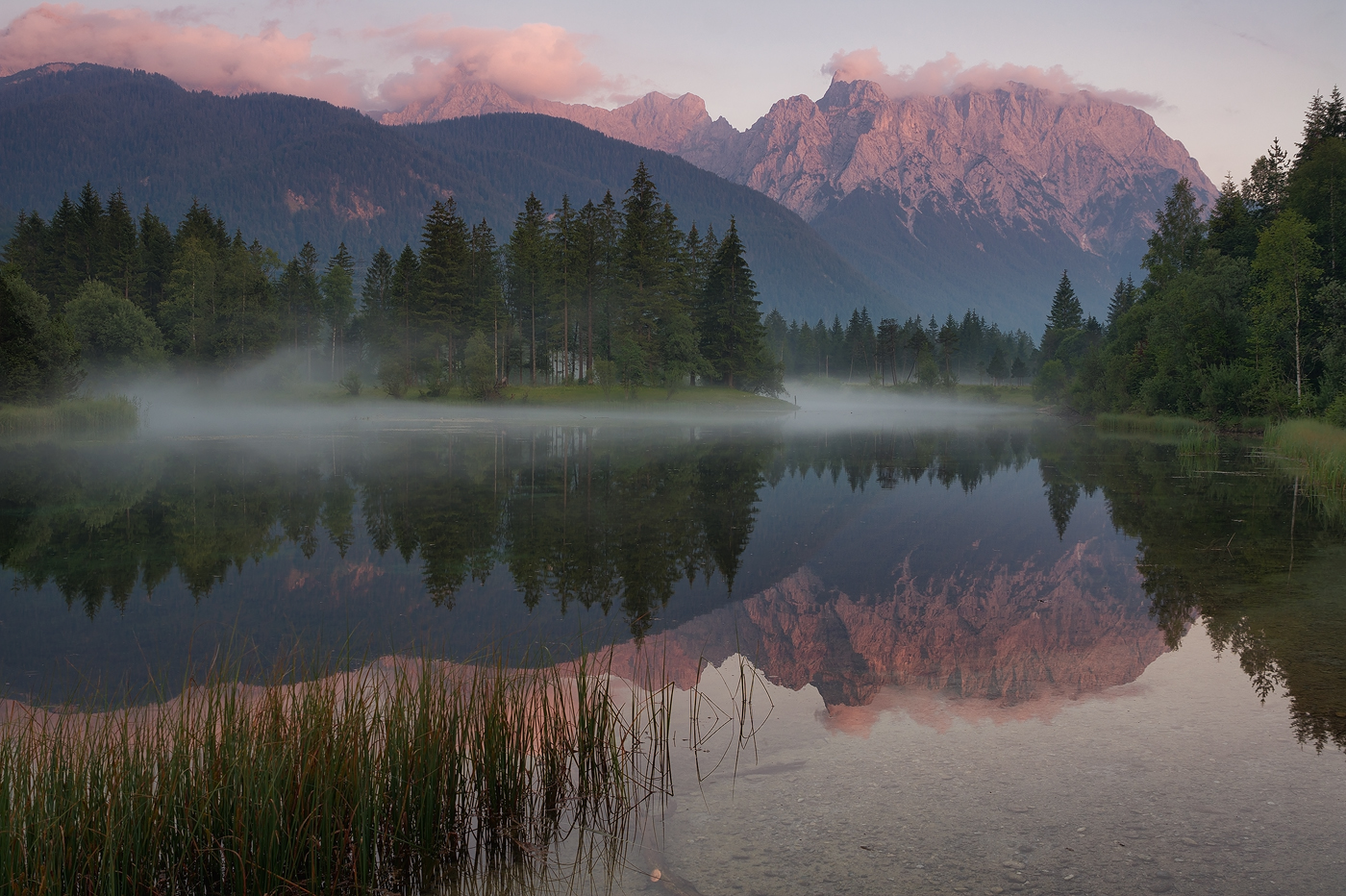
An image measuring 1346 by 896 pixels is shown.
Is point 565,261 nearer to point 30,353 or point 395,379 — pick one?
point 395,379

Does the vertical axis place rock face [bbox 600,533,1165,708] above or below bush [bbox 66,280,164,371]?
below

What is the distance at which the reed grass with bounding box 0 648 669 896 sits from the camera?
4.57m

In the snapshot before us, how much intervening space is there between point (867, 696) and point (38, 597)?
11.0m

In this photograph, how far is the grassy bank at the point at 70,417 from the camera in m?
41.2

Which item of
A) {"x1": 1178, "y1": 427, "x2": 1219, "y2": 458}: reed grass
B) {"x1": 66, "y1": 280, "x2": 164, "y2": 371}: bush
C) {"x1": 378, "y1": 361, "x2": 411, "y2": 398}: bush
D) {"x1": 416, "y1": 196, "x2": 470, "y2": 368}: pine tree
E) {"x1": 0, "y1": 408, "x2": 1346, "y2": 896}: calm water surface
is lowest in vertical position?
{"x1": 0, "y1": 408, "x2": 1346, "y2": 896}: calm water surface

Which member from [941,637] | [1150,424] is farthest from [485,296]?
[941,637]

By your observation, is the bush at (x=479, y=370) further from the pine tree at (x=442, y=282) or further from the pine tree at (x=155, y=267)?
the pine tree at (x=155, y=267)

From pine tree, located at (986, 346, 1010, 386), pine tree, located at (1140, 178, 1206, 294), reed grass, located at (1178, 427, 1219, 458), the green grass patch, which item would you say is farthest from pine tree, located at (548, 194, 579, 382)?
pine tree, located at (986, 346, 1010, 386)

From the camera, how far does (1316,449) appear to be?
102ft

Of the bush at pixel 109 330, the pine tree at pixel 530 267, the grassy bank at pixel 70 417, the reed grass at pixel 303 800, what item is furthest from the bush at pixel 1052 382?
the reed grass at pixel 303 800

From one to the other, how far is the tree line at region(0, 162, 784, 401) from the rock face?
66907mm

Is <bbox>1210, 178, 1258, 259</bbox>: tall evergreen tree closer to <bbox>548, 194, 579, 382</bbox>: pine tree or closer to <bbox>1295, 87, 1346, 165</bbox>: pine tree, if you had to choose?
<bbox>1295, 87, 1346, 165</bbox>: pine tree

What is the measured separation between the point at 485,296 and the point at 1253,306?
6552 cm

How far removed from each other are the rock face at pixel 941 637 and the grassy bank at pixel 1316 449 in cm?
1689
